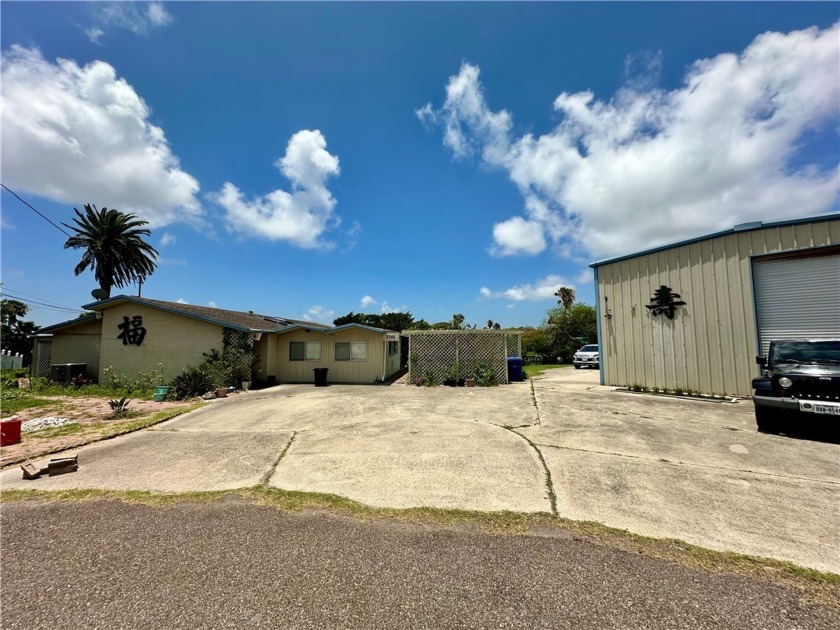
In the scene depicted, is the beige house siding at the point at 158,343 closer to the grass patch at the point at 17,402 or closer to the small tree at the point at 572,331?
the grass patch at the point at 17,402

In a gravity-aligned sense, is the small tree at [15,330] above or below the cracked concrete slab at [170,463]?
above

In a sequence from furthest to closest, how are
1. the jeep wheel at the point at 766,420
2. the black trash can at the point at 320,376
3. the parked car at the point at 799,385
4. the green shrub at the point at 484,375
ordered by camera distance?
the black trash can at the point at 320,376
the green shrub at the point at 484,375
the jeep wheel at the point at 766,420
the parked car at the point at 799,385

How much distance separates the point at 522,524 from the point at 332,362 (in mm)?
14890

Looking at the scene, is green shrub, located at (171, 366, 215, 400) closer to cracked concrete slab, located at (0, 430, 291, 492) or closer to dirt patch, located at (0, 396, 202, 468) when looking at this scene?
dirt patch, located at (0, 396, 202, 468)

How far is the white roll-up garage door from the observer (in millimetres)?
9297

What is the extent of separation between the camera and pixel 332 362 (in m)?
17.4

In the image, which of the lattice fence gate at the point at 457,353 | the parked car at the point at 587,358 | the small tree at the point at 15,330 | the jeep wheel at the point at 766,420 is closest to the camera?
the jeep wheel at the point at 766,420

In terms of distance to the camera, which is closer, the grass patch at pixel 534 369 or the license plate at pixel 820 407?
the license plate at pixel 820 407

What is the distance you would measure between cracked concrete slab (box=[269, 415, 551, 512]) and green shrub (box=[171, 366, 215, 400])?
26.6 ft

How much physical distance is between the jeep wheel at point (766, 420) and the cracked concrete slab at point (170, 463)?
30.1 ft

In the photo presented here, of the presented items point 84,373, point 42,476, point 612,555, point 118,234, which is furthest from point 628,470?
point 118,234

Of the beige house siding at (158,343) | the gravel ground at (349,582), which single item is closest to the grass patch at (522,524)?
the gravel ground at (349,582)

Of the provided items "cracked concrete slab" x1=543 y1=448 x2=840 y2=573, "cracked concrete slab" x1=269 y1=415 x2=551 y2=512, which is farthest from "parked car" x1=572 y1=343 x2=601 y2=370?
"cracked concrete slab" x1=543 y1=448 x2=840 y2=573

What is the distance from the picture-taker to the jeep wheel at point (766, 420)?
6.72 m
